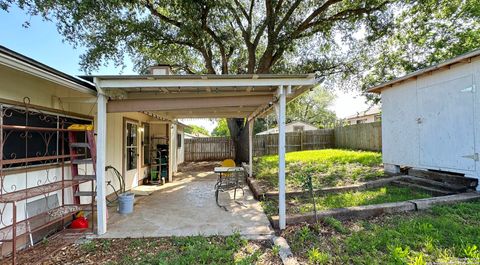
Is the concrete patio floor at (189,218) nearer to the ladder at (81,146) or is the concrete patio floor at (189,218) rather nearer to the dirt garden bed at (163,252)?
the dirt garden bed at (163,252)

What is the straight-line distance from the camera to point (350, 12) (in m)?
10.1

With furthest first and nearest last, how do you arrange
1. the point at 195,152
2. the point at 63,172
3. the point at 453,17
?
the point at 195,152
the point at 453,17
the point at 63,172

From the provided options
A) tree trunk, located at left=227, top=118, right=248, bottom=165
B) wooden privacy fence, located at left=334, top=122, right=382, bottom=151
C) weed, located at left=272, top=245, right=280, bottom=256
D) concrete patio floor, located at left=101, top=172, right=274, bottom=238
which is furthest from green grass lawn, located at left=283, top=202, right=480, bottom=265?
wooden privacy fence, located at left=334, top=122, right=382, bottom=151

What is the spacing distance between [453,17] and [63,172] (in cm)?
1529

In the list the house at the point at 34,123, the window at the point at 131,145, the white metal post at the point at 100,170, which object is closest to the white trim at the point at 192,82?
the white metal post at the point at 100,170

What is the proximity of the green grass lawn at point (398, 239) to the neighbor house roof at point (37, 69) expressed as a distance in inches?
154

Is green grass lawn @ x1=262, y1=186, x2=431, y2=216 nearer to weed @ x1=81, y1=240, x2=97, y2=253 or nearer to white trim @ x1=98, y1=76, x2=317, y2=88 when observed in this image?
white trim @ x1=98, y1=76, x2=317, y2=88

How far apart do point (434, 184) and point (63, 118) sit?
7.91 m

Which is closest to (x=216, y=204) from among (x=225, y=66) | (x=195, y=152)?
(x=225, y=66)

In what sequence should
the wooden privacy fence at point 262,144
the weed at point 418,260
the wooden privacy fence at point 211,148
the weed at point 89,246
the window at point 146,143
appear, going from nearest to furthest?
the weed at point 418,260
the weed at point 89,246
the window at point 146,143
the wooden privacy fence at point 262,144
the wooden privacy fence at point 211,148

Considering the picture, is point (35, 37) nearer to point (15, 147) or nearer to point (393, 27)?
point (15, 147)

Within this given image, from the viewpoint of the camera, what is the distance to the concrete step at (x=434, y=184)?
5.25m

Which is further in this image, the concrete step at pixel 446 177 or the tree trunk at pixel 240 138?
the tree trunk at pixel 240 138

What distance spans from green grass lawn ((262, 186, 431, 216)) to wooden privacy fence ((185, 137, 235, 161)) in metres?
10.5
